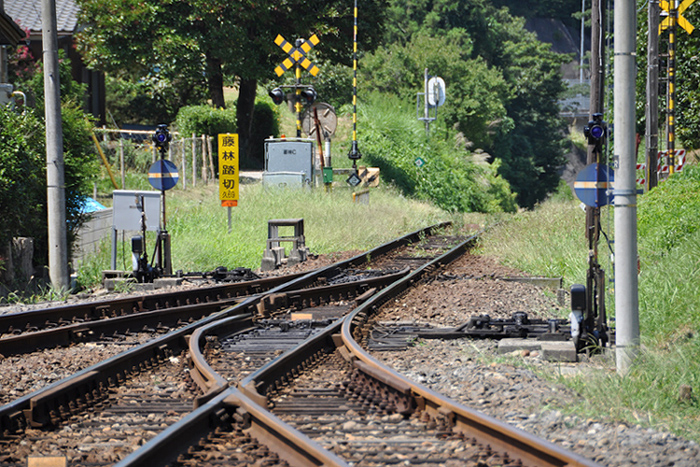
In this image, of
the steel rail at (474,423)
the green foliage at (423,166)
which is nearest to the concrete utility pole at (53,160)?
the steel rail at (474,423)

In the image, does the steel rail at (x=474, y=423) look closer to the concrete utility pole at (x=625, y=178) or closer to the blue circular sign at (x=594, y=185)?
the concrete utility pole at (x=625, y=178)

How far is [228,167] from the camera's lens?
16906mm

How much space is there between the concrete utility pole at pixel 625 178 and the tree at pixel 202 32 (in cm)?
2463

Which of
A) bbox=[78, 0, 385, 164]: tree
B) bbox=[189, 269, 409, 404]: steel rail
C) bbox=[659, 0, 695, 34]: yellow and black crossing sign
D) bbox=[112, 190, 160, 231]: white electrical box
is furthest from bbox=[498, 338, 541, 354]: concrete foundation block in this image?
bbox=[78, 0, 385, 164]: tree

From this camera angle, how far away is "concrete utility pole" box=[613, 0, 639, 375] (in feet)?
22.8

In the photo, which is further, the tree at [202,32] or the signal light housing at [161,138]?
the tree at [202,32]

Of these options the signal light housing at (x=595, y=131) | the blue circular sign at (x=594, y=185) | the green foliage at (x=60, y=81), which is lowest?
the blue circular sign at (x=594, y=185)

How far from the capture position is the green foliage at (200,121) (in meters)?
31.3

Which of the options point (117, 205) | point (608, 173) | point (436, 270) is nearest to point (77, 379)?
point (608, 173)

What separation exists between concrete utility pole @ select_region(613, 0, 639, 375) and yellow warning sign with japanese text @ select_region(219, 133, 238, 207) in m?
10.6

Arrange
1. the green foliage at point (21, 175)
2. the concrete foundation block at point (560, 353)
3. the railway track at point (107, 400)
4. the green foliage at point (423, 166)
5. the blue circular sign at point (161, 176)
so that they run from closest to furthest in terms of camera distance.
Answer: the railway track at point (107, 400)
the concrete foundation block at point (560, 353)
the green foliage at point (21, 175)
the blue circular sign at point (161, 176)
the green foliage at point (423, 166)

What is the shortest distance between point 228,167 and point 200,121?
15096mm

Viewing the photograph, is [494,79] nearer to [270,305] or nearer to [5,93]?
[5,93]

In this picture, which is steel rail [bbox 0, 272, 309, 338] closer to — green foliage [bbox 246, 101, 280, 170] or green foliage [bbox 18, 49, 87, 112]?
green foliage [bbox 18, 49, 87, 112]
